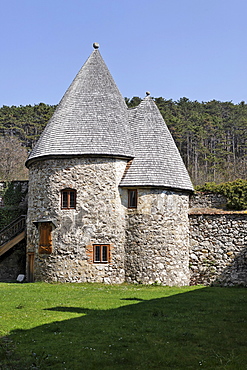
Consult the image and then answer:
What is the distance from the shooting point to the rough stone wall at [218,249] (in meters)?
22.4

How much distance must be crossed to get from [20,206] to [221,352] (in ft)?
70.6

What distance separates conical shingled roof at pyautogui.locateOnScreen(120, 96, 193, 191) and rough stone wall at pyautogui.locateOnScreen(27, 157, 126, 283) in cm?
100

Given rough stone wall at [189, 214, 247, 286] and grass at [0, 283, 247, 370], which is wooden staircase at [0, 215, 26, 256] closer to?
grass at [0, 283, 247, 370]

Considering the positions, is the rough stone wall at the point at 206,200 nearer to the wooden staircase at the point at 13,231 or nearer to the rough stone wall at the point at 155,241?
the rough stone wall at the point at 155,241

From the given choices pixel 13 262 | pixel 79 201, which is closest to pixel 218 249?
pixel 79 201

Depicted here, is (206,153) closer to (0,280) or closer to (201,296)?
(0,280)

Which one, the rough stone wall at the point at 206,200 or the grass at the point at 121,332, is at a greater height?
the rough stone wall at the point at 206,200

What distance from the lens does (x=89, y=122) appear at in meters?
22.5

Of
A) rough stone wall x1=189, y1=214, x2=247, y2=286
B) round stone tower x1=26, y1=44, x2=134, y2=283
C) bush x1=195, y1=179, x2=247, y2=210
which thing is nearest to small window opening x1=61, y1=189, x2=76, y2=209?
round stone tower x1=26, y1=44, x2=134, y2=283

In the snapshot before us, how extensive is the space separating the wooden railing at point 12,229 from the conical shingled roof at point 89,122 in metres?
4.78

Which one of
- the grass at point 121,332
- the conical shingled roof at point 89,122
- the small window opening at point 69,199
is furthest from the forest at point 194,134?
the grass at point 121,332

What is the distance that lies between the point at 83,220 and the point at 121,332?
11706mm

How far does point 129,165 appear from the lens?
22578 millimetres

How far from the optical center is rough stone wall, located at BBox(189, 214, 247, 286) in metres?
22.4
